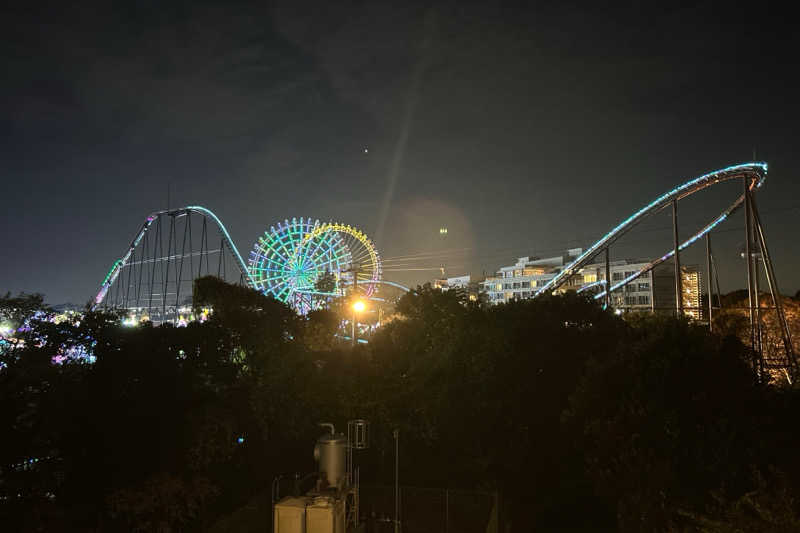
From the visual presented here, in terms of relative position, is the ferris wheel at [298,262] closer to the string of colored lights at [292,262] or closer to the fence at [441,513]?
the string of colored lights at [292,262]

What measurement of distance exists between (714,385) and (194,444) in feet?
42.9

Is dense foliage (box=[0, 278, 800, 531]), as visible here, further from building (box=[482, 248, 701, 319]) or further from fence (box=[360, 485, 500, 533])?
building (box=[482, 248, 701, 319])

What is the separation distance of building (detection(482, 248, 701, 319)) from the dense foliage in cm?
4392

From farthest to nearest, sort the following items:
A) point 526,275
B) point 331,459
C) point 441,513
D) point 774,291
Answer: point 526,275, point 774,291, point 441,513, point 331,459

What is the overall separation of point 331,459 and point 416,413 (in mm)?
5255

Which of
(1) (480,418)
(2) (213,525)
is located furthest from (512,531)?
(2) (213,525)

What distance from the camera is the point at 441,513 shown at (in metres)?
13.5

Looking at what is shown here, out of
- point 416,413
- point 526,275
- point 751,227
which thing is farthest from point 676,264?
point 526,275

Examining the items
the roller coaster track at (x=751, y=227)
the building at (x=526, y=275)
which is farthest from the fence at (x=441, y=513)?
the building at (x=526, y=275)

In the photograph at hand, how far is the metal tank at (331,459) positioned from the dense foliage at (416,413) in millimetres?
2955

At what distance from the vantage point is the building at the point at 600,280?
65.2 metres

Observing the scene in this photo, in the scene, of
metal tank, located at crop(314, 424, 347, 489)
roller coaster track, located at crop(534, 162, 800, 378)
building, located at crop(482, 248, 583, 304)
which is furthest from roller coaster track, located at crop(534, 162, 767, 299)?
building, located at crop(482, 248, 583, 304)

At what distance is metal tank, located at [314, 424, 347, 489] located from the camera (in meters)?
12.5

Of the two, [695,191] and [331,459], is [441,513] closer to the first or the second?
[331,459]
